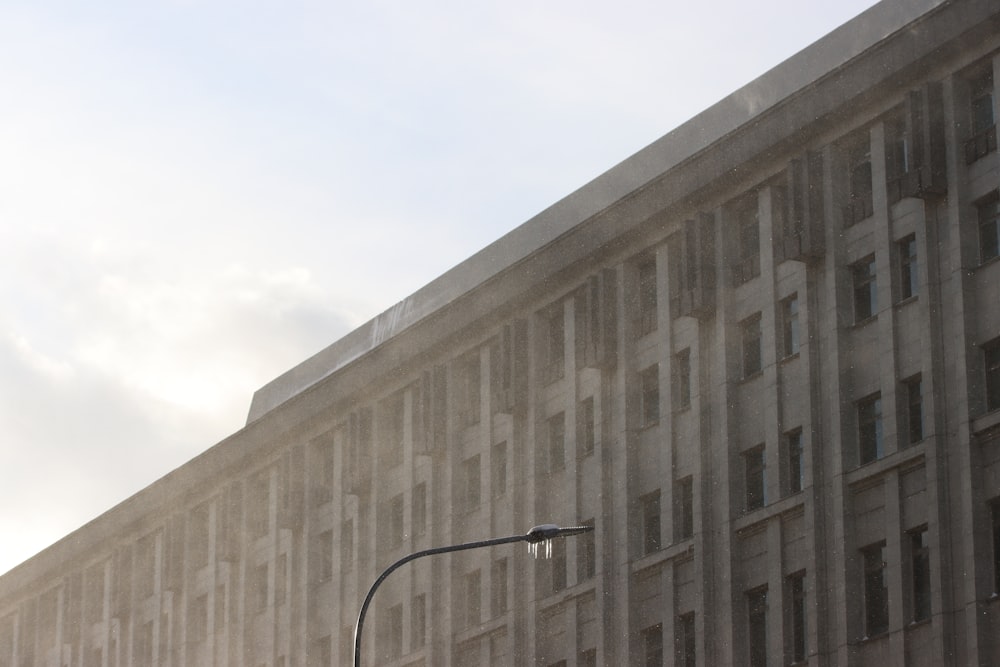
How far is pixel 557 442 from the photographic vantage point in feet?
176

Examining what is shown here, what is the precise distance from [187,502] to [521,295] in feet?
73.1

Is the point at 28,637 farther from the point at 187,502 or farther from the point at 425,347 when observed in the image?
the point at 425,347

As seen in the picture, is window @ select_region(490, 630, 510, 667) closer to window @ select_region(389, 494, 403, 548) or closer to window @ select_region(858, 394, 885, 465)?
window @ select_region(389, 494, 403, 548)

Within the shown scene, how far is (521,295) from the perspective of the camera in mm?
54375

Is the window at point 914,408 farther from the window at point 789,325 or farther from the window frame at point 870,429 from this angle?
the window at point 789,325

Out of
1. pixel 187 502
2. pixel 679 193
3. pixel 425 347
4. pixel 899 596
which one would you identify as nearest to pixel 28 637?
pixel 187 502

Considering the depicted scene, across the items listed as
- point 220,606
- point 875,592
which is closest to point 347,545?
point 220,606

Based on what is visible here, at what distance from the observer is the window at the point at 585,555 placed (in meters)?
51.4

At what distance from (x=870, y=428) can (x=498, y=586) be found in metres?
15.0

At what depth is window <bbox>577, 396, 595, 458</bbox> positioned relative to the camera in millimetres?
52094

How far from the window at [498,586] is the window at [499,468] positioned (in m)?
1.85

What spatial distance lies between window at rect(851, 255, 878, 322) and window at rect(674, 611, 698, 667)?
8238mm

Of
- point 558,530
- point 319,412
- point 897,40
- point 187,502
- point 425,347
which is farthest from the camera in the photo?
point 187,502

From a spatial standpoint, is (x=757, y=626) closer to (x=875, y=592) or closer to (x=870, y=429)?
(x=875, y=592)
